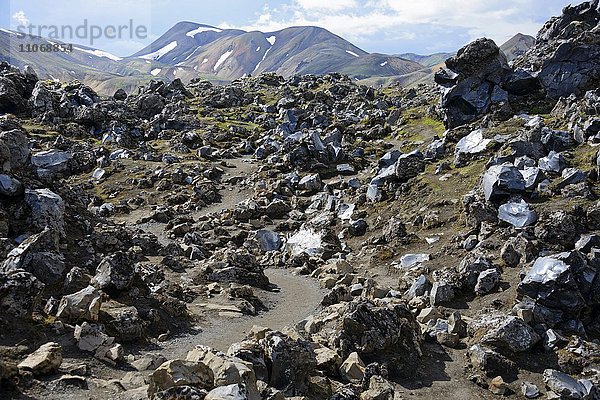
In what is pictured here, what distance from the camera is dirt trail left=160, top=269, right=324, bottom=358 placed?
1853 centimetres

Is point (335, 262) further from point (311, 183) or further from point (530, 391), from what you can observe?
point (311, 183)

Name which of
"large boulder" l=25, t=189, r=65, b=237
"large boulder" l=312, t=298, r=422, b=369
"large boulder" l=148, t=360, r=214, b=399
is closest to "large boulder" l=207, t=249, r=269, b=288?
"large boulder" l=25, t=189, r=65, b=237

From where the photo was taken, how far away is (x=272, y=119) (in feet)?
310

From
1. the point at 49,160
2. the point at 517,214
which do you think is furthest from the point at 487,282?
A: the point at 49,160

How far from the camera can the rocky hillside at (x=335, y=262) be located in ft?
49.3

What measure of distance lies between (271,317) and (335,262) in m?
9.43

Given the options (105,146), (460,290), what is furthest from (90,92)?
(460,290)

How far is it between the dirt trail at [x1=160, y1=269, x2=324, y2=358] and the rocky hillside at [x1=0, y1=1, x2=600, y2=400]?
6.1 inches

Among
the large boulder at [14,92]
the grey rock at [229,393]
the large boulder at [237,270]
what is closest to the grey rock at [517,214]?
the large boulder at [237,270]

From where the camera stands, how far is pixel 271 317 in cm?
2359

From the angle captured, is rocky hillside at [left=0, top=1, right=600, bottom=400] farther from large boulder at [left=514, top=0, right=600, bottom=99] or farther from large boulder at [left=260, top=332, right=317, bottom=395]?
large boulder at [left=514, top=0, right=600, bottom=99]

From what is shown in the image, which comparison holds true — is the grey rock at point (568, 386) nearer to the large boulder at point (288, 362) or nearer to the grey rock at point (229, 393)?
the large boulder at point (288, 362)

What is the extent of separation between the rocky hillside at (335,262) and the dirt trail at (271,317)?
15cm

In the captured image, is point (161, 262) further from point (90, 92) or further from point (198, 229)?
point (90, 92)
